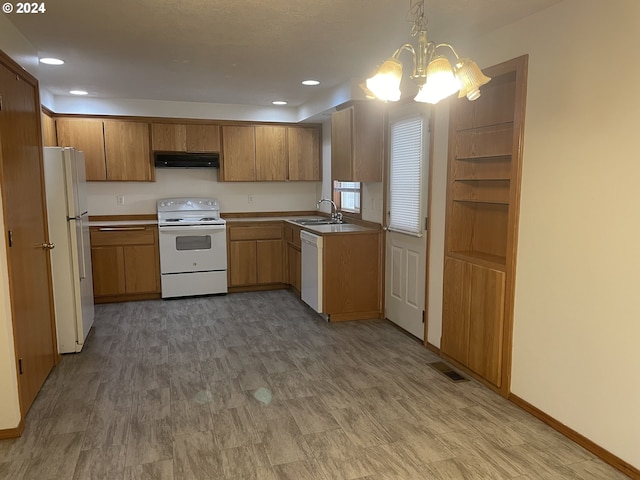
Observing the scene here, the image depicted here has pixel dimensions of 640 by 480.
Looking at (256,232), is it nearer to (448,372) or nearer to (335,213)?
(335,213)

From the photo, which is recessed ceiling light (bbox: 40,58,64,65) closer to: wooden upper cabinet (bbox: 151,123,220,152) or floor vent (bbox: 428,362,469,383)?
wooden upper cabinet (bbox: 151,123,220,152)

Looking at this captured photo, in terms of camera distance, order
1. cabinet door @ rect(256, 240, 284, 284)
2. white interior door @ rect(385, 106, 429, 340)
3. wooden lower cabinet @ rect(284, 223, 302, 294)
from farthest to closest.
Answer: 1. cabinet door @ rect(256, 240, 284, 284)
2. wooden lower cabinet @ rect(284, 223, 302, 294)
3. white interior door @ rect(385, 106, 429, 340)

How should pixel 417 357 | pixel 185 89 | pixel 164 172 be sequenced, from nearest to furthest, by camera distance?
1. pixel 417 357
2. pixel 185 89
3. pixel 164 172

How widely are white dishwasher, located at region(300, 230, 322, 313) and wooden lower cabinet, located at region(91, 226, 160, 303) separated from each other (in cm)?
183

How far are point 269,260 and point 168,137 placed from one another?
1938mm

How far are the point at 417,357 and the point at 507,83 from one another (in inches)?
83.1

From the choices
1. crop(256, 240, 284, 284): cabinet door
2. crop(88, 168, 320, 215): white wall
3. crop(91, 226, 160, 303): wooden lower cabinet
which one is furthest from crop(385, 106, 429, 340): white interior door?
crop(91, 226, 160, 303): wooden lower cabinet

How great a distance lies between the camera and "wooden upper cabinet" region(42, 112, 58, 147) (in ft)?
15.8

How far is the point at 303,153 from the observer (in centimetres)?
610

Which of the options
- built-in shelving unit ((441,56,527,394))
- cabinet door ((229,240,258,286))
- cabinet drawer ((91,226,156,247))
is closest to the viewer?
Answer: built-in shelving unit ((441,56,527,394))

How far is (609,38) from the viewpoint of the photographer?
2.16 m

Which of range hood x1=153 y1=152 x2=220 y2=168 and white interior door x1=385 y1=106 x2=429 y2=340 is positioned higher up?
range hood x1=153 y1=152 x2=220 y2=168

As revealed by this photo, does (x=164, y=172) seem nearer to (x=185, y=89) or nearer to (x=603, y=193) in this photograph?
(x=185, y=89)

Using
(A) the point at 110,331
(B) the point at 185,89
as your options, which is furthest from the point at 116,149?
(A) the point at 110,331
